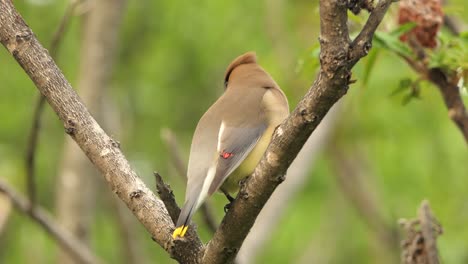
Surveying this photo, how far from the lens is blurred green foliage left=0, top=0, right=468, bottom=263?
915 centimetres

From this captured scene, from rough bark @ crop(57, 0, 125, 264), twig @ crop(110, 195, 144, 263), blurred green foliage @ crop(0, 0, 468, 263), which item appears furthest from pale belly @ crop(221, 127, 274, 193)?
blurred green foliage @ crop(0, 0, 468, 263)

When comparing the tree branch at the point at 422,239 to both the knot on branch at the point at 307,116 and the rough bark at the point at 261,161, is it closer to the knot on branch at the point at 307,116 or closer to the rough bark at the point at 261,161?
the rough bark at the point at 261,161

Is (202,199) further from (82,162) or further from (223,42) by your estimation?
(223,42)

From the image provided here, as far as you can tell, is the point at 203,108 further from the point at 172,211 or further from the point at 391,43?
the point at 172,211

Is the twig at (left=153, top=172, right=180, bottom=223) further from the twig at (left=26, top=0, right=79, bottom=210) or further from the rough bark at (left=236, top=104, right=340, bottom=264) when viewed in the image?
the rough bark at (left=236, top=104, right=340, bottom=264)

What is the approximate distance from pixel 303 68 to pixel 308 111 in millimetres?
1497

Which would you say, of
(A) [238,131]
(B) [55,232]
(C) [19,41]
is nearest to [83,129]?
(C) [19,41]

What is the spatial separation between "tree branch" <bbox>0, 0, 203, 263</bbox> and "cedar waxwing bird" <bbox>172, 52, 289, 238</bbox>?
0.50 ft

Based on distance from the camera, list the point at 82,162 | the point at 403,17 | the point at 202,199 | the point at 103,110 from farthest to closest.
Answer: the point at 103,110
the point at 82,162
the point at 403,17
the point at 202,199

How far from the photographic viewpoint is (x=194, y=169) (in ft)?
12.8

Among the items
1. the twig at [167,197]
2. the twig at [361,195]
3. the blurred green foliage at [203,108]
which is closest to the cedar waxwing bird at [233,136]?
the twig at [167,197]

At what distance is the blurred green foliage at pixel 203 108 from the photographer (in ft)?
30.0

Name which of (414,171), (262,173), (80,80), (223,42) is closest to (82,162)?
(80,80)

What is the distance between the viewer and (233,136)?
4074 millimetres
